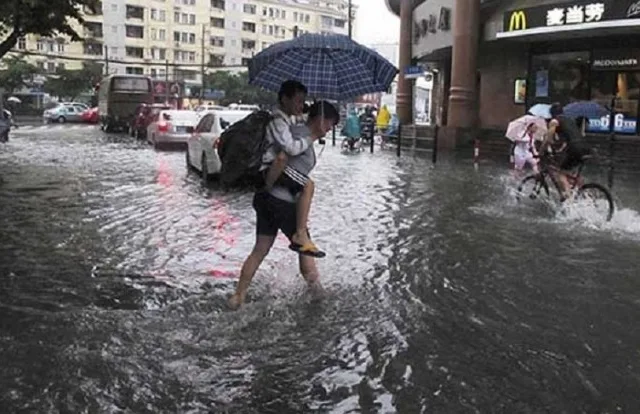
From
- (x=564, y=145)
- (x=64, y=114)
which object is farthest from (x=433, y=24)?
(x=64, y=114)

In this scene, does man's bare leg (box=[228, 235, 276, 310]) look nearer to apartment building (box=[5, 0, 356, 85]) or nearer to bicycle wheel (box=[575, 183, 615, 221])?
bicycle wheel (box=[575, 183, 615, 221])

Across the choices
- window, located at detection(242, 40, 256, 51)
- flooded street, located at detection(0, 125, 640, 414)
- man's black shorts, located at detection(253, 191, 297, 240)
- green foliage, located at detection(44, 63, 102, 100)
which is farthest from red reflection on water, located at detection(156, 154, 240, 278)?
window, located at detection(242, 40, 256, 51)

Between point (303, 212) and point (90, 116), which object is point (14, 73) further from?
point (303, 212)

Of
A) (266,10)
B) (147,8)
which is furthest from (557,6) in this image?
(266,10)

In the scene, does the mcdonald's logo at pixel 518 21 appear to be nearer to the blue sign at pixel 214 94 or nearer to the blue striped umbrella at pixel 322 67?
the blue striped umbrella at pixel 322 67

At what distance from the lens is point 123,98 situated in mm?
41312

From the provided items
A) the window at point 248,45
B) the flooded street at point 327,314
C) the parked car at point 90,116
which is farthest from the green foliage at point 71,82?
the flooded street at point 327,314

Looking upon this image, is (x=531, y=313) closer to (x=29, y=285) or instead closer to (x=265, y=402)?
(x=265, y=402)

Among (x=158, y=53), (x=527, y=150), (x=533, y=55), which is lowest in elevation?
(x=527, y=150)

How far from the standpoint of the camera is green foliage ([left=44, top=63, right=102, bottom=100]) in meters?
75.1

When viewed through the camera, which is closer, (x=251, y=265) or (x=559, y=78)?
(x=251, y=265)

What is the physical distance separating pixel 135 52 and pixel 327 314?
90922 mm

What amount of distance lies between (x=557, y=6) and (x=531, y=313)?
1805 centimetres

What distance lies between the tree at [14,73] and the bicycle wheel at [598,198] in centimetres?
6477
